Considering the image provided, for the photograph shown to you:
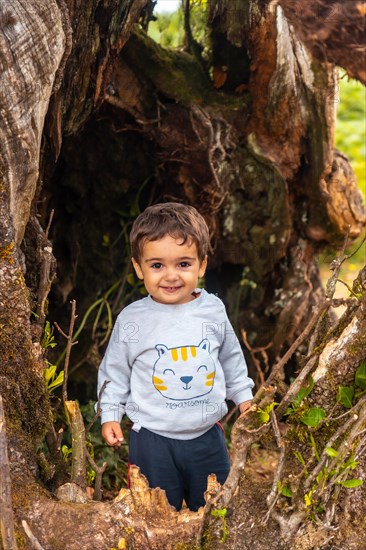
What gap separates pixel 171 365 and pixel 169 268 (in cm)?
40

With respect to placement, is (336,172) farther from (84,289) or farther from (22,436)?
(22,436)

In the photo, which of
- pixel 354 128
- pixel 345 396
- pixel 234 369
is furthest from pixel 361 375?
pixel 354 128

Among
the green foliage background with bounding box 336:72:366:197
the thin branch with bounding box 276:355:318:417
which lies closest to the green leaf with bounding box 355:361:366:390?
the thin branch with bounding box 276:355:318:417

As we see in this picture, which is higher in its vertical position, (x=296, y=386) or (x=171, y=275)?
(x=171, y=275)

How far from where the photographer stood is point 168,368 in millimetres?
2818

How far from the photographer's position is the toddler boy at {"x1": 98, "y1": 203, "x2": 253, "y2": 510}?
111 inches

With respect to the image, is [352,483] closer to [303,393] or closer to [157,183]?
[303,393]

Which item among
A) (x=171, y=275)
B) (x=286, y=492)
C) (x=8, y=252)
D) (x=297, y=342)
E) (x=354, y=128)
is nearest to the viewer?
(x=297, y=342)

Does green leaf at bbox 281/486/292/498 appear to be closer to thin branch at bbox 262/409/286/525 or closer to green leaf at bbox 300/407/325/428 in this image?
thin branch at bbox 262/409/286/525

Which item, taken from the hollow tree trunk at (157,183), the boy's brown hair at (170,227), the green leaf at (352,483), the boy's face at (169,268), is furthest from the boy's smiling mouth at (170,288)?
the green leaf at (352,483)

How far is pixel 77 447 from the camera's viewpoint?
2.72 meters

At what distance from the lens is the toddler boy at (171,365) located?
282 cm

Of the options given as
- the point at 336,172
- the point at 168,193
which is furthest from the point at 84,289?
the point at 336,172

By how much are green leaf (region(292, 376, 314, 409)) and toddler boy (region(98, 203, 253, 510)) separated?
1.40 ft
